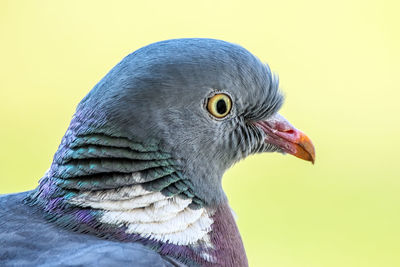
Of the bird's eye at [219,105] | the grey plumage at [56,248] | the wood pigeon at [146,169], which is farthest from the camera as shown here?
the bird's eye at [219,105]

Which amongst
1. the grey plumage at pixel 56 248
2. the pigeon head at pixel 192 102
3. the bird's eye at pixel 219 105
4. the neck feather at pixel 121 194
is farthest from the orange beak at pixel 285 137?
the grey plumage at pixel 56 248

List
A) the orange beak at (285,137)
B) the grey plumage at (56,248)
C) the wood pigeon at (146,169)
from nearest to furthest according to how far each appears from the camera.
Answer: the grey plumage at (56,248) < the wood pigeon at (146,169) < the orange beak at (285,137)

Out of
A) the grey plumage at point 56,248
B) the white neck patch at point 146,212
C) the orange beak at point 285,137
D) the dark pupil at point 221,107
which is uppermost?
the dark pupil at point 221,107

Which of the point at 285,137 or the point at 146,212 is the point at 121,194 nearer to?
the point at 146,212

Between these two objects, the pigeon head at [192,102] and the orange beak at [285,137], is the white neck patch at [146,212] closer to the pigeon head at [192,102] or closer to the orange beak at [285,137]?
the pigeon head at [192,102]

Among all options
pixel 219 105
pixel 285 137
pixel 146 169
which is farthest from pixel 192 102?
pixel 285 137

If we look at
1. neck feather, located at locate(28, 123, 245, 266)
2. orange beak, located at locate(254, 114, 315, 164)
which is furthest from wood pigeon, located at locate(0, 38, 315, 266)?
orange beak, located at locate(254, 114, 315, 164)

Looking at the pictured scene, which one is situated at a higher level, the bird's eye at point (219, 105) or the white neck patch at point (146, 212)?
the bird's eye at point (219, 105)

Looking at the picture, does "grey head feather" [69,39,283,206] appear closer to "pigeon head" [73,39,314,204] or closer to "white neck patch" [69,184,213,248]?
"pigeon head" [73,39,314,204]
